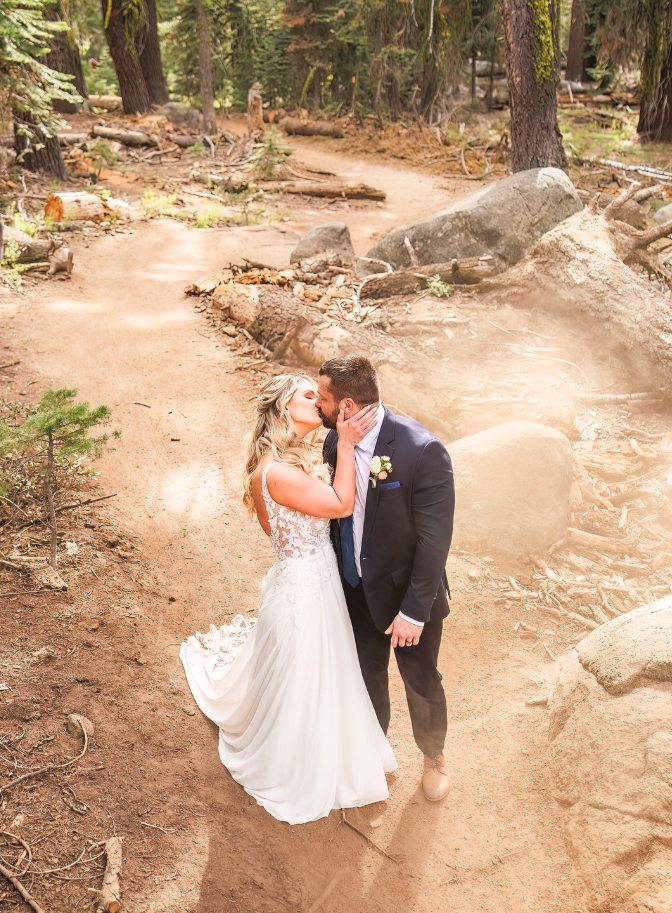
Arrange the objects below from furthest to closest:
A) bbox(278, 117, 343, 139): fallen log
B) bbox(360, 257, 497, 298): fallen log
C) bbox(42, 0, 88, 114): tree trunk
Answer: bbox(278, 117, 343, 139): fallen log → bbox(42, 0, 88, 114): tree trunk → bbox(360, 257, 497, 298): fallen log

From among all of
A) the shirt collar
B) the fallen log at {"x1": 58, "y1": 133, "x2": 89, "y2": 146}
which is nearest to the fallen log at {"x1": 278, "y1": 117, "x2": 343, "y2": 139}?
the fallen log at {"x1": 58, "y1": 133, "x2": 89, "y2": 146}

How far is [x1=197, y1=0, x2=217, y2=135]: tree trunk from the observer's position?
17.0 metres

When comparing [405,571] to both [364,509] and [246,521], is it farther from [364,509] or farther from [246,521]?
[246,521]

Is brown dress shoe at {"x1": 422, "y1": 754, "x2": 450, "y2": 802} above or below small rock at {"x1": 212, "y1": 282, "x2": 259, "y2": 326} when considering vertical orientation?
below

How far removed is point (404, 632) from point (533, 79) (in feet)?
34.0

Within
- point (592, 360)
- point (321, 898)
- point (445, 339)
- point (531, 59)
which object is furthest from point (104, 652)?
point (531, 59)

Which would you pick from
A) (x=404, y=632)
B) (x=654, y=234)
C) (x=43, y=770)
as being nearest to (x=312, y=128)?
(x=654, y=234)

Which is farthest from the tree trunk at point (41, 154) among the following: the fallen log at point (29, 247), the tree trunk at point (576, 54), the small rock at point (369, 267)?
the tree trunk at point (576, 54)

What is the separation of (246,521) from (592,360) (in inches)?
177

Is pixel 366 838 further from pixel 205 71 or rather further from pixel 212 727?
pixel 205 71

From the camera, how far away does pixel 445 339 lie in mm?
8180

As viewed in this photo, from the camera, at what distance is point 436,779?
12.3 feet

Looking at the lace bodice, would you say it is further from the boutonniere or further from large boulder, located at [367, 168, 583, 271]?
large boulder, located at [367, 168, 583, 271]

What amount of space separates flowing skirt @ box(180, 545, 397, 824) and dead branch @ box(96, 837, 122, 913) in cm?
77
